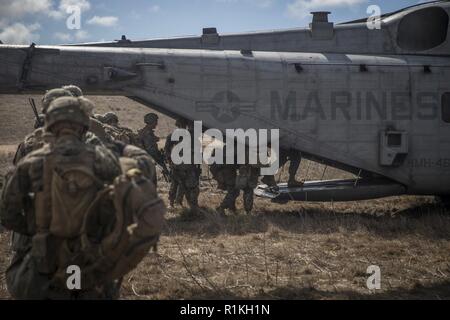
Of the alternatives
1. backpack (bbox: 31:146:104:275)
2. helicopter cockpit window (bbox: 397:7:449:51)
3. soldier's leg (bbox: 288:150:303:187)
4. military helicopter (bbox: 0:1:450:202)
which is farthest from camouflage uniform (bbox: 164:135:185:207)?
backpack (bbox: 31:146:104:275)

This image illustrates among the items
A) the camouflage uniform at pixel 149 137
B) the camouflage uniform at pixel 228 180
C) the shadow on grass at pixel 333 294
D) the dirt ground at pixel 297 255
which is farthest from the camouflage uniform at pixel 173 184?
the shadow on grass at pixel 333 294

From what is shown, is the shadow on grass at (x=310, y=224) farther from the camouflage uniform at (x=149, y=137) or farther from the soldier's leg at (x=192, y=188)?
the camouflage uniform at (x=149, y=137)

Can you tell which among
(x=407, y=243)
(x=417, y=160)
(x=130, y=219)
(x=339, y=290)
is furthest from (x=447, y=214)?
(x=130, y=219)

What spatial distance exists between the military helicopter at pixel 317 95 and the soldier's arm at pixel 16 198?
5.80 m

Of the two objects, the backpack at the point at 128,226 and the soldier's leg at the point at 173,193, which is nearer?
the backpack at the point at 128,226

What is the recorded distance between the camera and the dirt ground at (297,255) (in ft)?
19.2

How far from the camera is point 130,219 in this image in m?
3.35

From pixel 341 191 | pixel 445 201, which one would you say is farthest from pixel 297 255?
pixel 445 201

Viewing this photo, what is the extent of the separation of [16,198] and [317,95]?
710 centimetres

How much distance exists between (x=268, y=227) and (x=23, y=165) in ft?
18.5

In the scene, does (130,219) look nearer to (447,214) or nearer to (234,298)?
(234,298)

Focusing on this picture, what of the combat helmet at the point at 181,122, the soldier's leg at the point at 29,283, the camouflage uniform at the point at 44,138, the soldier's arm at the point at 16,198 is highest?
the combat helmet at the point at 181,122

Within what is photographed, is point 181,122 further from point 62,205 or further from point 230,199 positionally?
point 62,205
